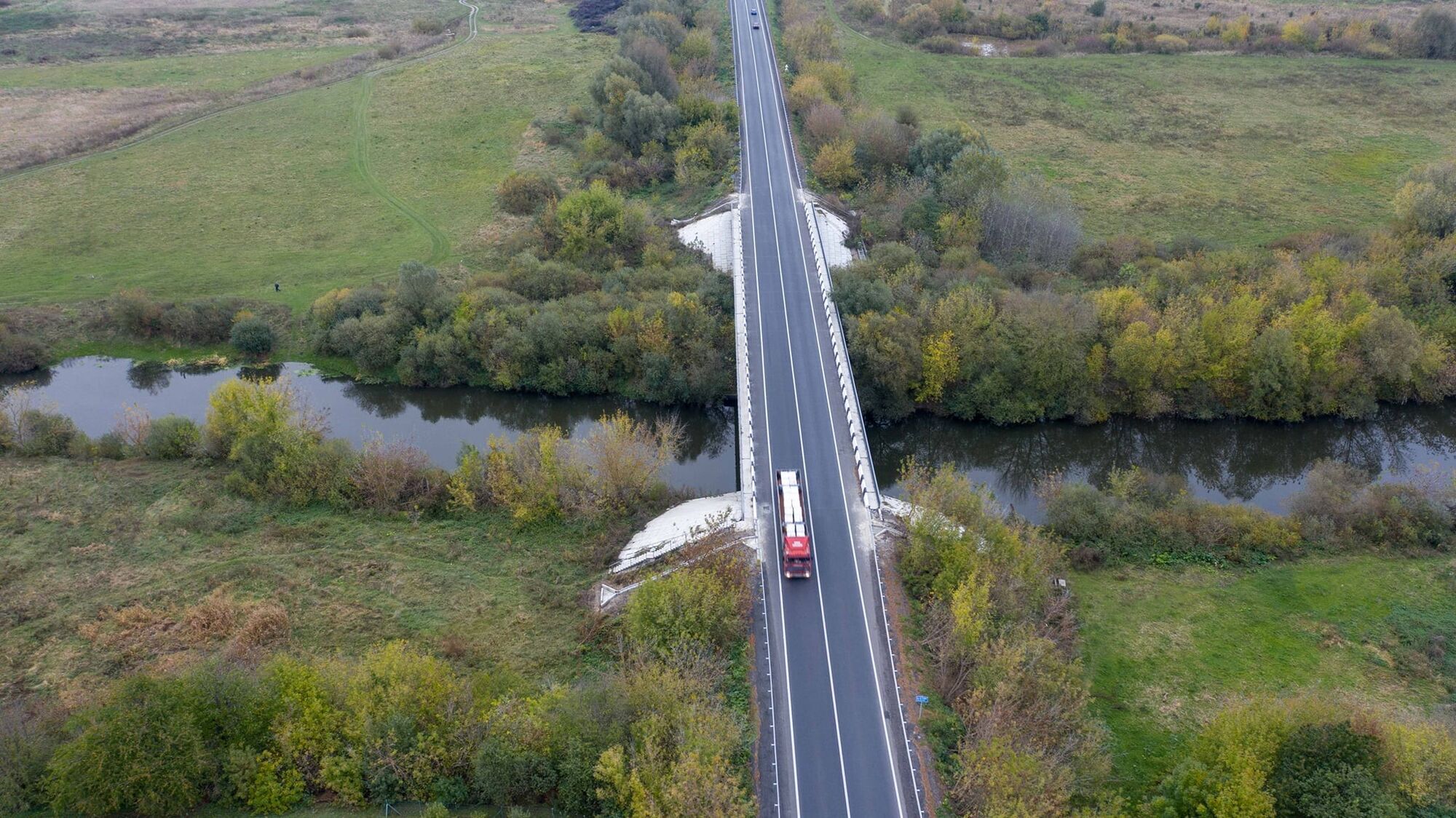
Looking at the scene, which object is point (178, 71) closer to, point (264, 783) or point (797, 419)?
point (797, 419)

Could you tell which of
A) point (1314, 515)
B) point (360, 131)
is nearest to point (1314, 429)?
point (1314, 515)

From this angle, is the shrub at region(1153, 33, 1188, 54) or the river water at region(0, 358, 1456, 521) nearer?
the river water at region(0, 358, 1456, 521)

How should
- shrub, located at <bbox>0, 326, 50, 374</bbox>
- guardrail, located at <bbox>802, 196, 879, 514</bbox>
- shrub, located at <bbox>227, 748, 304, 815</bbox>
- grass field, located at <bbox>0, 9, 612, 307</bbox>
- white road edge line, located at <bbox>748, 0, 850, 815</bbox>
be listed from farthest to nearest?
grass field, located at <bbox>0, 9, 612, 307</bbox>
shrub, located at <bbox>0, 326, 50, 374</bbox>
guardrail, located at <bbox>802, 196, 879, 514</bbox>
white road edge line, located at <bbox>748, 0, 850, 815</bbox>
shrub, located at <bbox>227, 748, 304, 815</bbox>

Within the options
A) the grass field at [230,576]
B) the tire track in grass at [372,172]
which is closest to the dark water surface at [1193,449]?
the grass field at [230,576]

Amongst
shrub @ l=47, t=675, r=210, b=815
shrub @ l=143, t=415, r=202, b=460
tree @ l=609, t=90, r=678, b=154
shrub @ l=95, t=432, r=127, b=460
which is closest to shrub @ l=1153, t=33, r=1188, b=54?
tree @ l=609, t=90, r=678, b=154

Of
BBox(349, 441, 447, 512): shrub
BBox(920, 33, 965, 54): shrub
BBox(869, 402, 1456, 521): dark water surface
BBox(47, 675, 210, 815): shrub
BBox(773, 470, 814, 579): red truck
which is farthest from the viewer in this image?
BBox(920, 33, 965, 54): shrub

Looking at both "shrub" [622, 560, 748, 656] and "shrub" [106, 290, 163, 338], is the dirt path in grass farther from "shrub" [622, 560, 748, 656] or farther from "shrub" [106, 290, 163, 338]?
"shrub" [622, 560, 748, 656]

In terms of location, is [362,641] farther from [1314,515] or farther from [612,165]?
[612,165]
